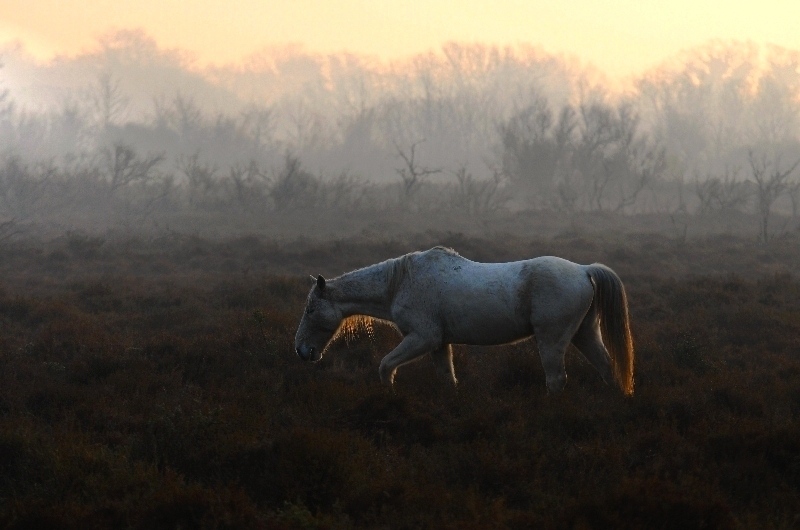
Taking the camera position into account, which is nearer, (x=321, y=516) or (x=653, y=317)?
(x=321, y=516)

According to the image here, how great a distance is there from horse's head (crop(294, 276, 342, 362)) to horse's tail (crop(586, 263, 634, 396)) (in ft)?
8.64

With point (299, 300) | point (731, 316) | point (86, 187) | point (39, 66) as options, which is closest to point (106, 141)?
point (86, 187)

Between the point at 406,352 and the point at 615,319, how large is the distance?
201 centimetres

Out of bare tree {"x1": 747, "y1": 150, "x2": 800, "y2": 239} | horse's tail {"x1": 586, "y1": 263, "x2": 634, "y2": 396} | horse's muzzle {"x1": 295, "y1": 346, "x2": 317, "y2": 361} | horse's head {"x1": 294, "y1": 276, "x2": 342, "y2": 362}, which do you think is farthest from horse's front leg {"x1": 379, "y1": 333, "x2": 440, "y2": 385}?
bare tree {"x1": 747, "y1": 150, "x2": 800, "y2": 239}

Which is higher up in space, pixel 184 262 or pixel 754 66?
pixel 754 66

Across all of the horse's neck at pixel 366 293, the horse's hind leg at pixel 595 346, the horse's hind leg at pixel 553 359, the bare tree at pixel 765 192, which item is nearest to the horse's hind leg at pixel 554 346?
the horse's hind leg at pixel 553 359

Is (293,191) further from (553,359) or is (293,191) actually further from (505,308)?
(553,359)

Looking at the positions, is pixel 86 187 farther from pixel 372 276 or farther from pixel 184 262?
pixel 372 276

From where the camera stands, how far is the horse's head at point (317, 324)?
7.90m

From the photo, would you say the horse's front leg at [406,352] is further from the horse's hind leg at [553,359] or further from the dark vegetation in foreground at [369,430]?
the horse's hind leg at [553,359]

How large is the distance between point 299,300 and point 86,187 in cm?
2937

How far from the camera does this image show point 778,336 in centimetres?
1030

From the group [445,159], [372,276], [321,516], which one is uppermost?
[372,276]

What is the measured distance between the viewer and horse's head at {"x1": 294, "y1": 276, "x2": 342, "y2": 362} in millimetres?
7898
